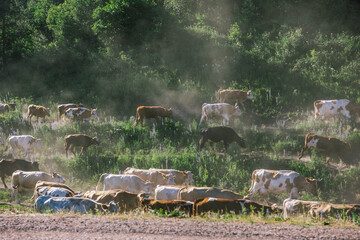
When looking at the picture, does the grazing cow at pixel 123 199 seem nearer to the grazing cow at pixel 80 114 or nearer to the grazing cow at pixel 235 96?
the grazing cow at pixel 80 114

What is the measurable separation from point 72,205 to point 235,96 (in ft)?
48.1

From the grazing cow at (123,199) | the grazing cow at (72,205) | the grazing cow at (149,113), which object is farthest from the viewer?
the grazing cow at (149,113)

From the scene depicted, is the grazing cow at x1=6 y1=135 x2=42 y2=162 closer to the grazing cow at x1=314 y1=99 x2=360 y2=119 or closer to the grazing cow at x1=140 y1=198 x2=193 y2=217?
the grazing cow at x1=140 y1=198 x2=193 y2=217

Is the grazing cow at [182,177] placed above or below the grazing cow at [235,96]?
below

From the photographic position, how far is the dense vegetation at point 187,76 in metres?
19.8

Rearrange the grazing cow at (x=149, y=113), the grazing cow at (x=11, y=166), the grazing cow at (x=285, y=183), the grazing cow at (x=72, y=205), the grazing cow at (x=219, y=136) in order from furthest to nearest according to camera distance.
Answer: the grazing cow at (x=149, y=113) → the grazing cow at (x=219, y=136) → the grazing cow at (x=11, y=166) → the grazing cow at (x=285, y=183) → the grazing cow at (x=72, y=205)

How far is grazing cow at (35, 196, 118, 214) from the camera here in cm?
1292

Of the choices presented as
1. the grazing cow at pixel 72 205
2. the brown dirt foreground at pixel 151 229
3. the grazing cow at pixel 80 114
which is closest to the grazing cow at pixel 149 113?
the grazing cow at pixel 80 114

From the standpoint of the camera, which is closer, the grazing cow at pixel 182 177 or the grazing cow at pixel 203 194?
the grazing cow at pixel 203 194

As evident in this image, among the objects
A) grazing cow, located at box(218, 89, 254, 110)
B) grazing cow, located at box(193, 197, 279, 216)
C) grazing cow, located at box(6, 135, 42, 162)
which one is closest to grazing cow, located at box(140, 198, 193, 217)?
grazing cow, located at box(193, 197, 279, 216)

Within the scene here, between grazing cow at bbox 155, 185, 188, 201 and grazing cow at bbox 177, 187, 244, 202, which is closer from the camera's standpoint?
grazing cow at bbox 177, 187, 244, 202

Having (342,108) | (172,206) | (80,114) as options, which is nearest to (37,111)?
(80,114)

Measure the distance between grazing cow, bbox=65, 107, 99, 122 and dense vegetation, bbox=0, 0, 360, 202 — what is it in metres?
0.95

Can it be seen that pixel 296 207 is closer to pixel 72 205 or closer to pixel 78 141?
pixel 72 205
